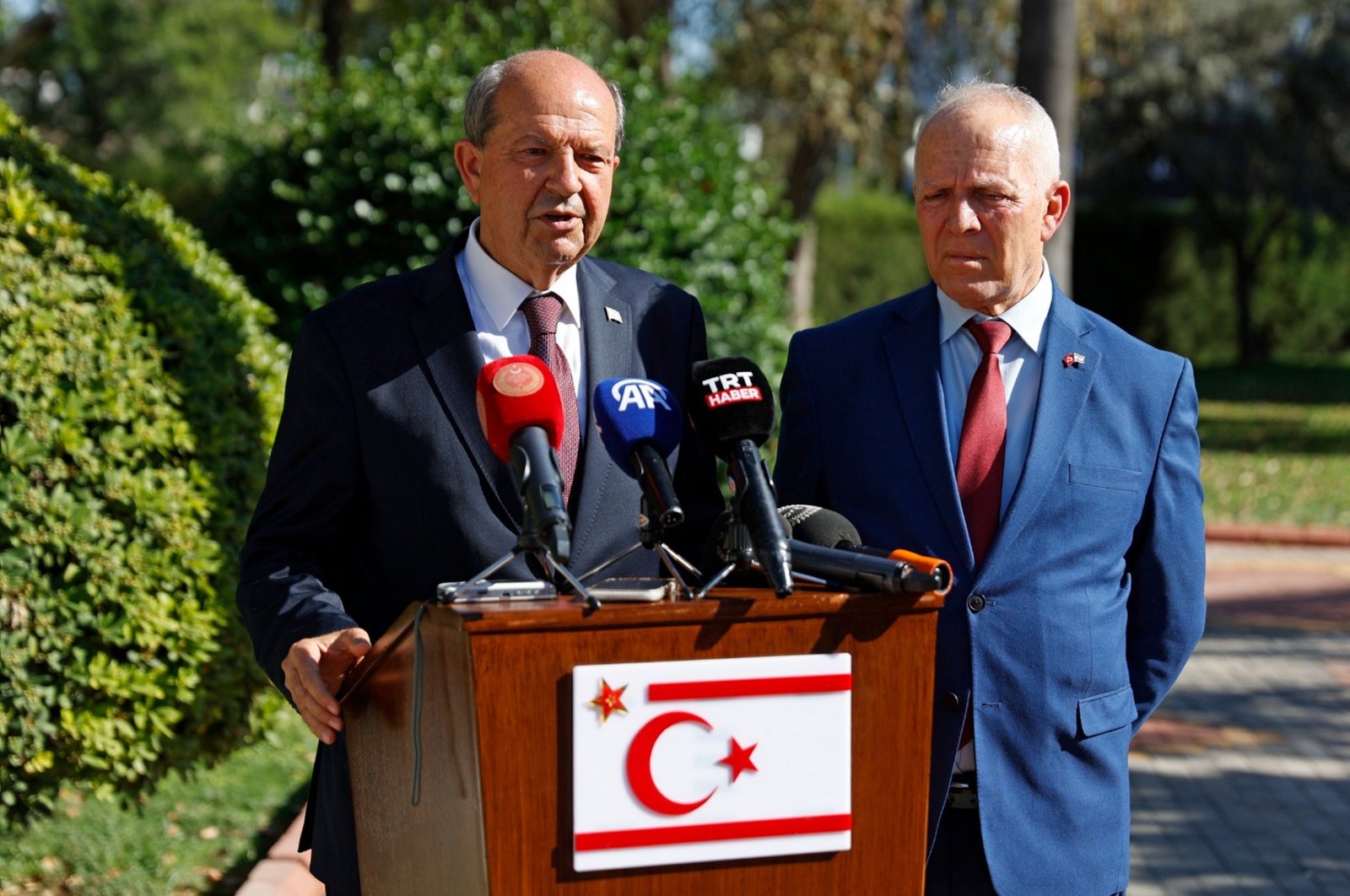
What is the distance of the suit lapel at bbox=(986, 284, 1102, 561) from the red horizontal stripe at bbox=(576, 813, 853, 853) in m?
0.80

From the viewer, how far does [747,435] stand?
2105mm

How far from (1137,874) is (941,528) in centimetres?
351

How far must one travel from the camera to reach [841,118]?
648 inches

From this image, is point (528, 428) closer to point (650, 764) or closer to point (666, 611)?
point (666, 611)

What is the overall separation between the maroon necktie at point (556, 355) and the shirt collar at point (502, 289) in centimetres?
2

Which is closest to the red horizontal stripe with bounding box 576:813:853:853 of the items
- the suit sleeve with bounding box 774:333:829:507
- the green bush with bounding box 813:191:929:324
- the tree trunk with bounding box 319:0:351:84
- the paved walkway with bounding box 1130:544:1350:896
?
the suit sleeve with bounding box 774:333:829:507

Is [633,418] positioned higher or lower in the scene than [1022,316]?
lower

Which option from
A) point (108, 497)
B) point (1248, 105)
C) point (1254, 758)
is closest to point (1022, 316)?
point (108, 497)

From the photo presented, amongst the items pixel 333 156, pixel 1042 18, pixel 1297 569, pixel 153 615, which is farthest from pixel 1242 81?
pixel 153 615

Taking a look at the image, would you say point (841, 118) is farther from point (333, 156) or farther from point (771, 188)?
point (333, 156)

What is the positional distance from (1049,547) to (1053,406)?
0.84 feet

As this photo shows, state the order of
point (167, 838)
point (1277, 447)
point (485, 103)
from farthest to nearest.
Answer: point (1277, 447)
point (167, 838)
point (485, 103)

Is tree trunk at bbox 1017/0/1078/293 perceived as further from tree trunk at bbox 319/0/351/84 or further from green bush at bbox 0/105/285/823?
tree trunk at bbox 319/0/351/84

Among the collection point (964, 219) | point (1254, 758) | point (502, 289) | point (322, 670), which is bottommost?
point (1254, 758)
